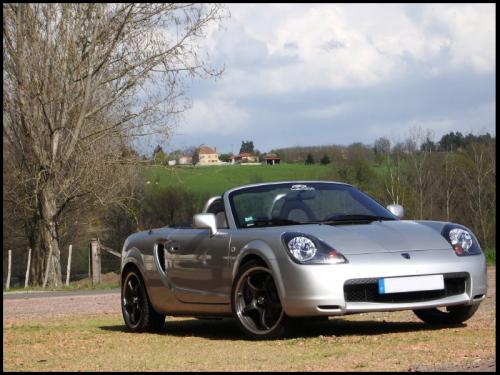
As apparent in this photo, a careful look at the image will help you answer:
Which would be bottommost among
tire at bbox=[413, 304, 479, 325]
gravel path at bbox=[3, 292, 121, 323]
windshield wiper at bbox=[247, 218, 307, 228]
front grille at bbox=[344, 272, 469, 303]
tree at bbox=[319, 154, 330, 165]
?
gravel path at bbox=[3, 292, 121, 323]

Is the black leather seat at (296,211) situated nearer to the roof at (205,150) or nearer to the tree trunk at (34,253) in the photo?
the roof at (205,150)

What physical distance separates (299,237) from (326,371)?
2.52 meters

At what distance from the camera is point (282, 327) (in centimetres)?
885

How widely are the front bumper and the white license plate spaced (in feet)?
0.13

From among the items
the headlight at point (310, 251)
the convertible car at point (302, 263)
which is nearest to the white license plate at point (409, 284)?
the convertible car at point (302, 263)

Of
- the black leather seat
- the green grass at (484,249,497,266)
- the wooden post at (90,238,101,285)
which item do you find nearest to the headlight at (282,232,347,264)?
the black leather seat

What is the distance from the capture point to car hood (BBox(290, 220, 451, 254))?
891 cm

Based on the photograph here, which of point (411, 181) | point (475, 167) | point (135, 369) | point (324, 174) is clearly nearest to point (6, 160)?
point (324, 174)

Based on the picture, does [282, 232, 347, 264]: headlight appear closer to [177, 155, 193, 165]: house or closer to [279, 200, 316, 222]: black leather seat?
[279, 200, 316, 222]: black leather seat

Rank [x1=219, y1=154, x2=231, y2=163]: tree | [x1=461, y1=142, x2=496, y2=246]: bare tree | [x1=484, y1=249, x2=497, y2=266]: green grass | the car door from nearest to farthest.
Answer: the car door
[x1=219, y1=154, x2=231, y2=163]: tree
[x1=484, y1=249, x2=497, y2=266]: green grass
[x1=461, y1=142, x2=496, y2=246]: bare tree

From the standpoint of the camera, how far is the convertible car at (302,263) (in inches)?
345

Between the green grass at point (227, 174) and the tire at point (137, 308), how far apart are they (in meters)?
19.4

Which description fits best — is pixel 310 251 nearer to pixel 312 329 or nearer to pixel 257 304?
pixel 257 304

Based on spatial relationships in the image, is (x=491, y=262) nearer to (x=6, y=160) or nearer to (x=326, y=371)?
(x=6, y=160)
